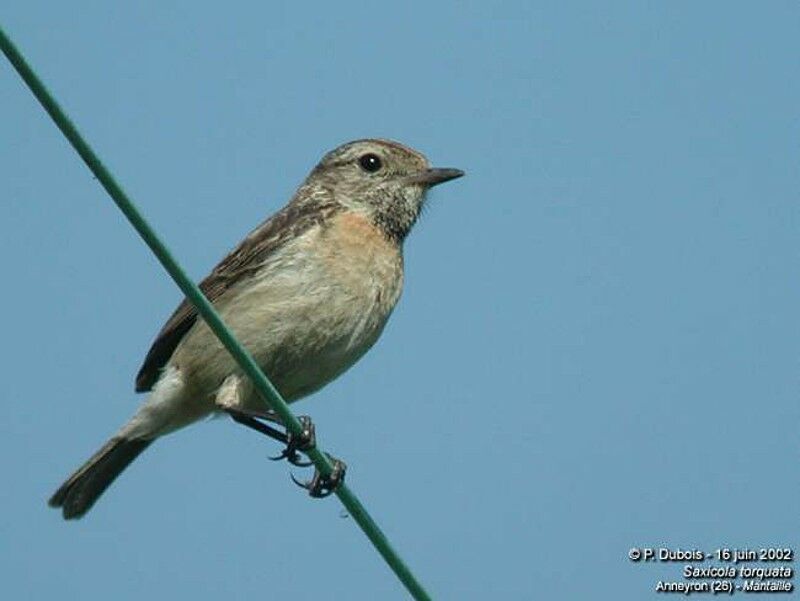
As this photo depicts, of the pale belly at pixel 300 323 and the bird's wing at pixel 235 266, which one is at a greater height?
the bird's wing at pixel 235 266

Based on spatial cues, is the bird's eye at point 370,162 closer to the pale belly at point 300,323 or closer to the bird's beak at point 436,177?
the bird's beak at point 436,177

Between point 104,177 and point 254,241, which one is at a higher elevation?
point 104,177

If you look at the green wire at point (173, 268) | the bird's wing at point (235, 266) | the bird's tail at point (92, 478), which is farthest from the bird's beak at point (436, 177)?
the green wire at point (173, 268)

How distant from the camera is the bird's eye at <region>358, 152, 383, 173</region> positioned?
991 cm

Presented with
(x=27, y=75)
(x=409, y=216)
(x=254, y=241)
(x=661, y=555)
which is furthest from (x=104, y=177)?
(x=661, y=555)

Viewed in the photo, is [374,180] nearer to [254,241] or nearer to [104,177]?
[254,241]

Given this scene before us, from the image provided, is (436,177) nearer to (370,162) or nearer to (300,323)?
(370,162)

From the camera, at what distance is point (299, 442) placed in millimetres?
7715

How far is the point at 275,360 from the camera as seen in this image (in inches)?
333

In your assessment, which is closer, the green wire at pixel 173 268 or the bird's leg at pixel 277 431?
the green wire at pixel 173 268

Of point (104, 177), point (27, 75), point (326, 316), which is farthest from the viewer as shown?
point (326, 316)

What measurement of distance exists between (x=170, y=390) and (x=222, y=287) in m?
0.79

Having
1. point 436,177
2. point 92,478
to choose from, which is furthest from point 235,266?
point 92,478

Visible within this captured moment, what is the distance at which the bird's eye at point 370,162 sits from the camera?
991cm
